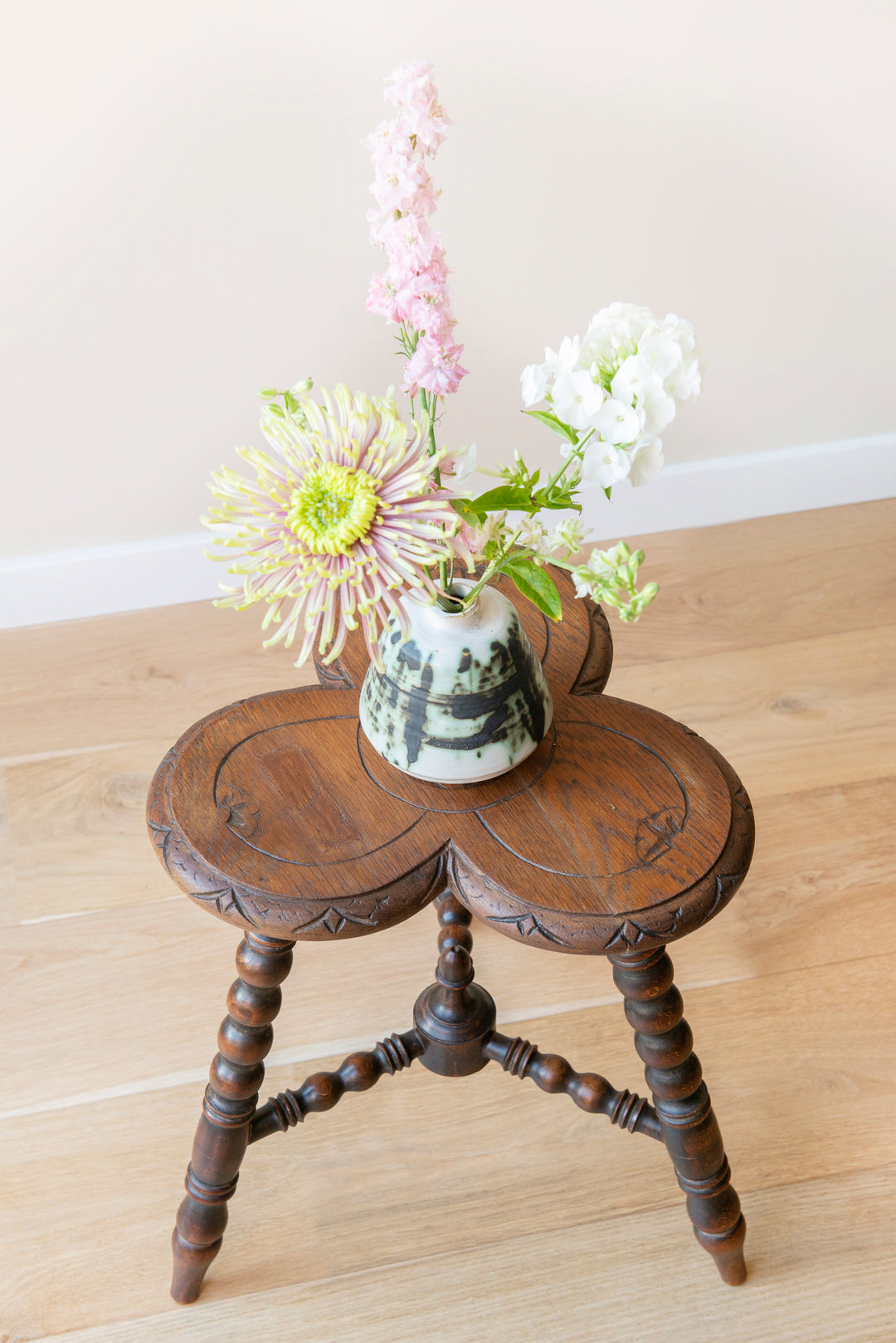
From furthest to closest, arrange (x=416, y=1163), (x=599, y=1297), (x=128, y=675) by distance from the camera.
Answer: (x=128, y=675), (x=416, y=1163), (x=599, y=1297)

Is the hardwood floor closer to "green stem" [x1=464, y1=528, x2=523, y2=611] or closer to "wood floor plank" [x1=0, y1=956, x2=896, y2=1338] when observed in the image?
"wood floor plank" [x1=0, y1=956, x2=896, y2=1338]

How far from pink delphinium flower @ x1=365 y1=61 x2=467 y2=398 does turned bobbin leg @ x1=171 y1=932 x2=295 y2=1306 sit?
442 mm

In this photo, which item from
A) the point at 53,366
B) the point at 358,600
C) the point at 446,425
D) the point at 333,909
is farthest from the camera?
the point at 446,425

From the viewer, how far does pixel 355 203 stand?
1.61 m

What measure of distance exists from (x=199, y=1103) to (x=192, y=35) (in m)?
1.35

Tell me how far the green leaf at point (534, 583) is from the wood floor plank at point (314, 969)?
0.75m

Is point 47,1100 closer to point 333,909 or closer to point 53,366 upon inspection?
point 333,909

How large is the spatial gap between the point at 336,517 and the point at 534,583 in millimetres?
162

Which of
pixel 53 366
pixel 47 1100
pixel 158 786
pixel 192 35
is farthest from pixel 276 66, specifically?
pixel 47 1100

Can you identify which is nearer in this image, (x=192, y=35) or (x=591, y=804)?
(x=591, y=804)

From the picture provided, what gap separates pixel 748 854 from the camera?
0.83m

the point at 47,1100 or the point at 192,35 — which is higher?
the point at 192,35

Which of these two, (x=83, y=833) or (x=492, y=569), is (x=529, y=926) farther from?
(x=83, y=833)

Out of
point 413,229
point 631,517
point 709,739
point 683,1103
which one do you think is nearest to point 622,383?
point 413,229
